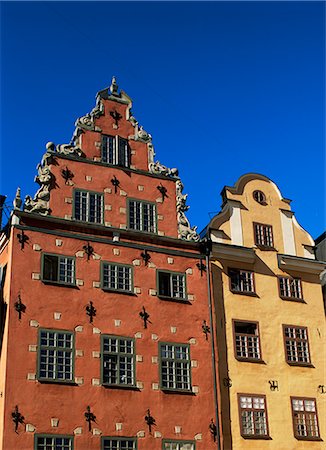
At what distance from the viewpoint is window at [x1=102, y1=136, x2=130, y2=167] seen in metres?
26.9

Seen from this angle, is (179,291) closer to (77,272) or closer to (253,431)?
(77,272)

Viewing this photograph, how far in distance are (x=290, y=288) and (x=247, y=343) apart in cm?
358

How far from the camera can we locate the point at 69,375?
22.1 metres

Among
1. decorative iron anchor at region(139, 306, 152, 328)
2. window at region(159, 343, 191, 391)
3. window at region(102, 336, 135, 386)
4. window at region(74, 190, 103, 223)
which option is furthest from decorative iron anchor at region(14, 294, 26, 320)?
window at region(159, 343, 191, 391)

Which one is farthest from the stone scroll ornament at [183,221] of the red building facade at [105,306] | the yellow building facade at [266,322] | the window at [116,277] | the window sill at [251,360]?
the window sill at [251,360]

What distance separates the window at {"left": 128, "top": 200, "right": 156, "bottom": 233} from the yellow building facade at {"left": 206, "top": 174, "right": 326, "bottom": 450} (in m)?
2.60

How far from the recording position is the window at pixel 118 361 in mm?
22906

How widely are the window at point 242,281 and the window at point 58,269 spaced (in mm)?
6921

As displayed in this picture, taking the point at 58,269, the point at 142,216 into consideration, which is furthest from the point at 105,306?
the point at 142,216

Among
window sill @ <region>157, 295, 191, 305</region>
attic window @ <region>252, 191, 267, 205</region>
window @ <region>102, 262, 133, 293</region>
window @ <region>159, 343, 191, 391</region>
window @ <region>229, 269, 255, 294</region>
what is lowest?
window @ <region>159, 343, 191, 391</region>

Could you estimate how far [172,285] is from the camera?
25.7 meters

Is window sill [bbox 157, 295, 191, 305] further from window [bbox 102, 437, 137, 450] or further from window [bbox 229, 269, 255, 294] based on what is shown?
window [bbox 102, 437, 137, 450]

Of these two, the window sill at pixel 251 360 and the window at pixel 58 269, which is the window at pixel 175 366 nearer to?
the window sill at pixel 251 360

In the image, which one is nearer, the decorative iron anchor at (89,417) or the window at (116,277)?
the decorative iron anchor at (89,417)
